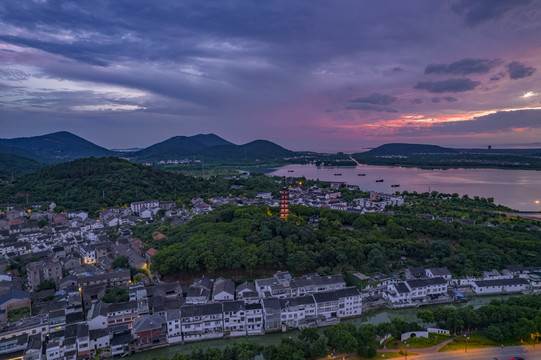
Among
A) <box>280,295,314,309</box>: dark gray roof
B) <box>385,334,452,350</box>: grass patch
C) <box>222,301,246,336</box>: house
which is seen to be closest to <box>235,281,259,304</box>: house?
<box>222,301,246,336</box>: house

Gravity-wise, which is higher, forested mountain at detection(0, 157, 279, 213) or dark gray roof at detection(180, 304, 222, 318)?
forested mountain at detection(0, 157, 279, 213)

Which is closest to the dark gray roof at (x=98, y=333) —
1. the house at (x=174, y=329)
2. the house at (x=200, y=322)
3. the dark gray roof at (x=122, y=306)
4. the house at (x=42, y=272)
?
the dark gray roof at (x=122, y=306)

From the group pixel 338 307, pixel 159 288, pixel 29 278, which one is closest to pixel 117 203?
pixel 29 278

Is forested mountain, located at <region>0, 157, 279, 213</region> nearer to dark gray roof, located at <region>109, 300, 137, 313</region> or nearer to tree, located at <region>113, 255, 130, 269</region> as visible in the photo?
tree, located at <region>113, 255, 130, 269</region>

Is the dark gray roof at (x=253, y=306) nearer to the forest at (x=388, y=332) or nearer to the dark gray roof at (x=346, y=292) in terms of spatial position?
the forest at (x=388, y=332)

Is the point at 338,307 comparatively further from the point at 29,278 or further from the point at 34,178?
the point at 34,178

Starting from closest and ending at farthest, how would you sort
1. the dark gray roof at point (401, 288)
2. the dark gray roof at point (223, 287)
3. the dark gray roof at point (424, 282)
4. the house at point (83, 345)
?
1. the house at point (83, 345)
2. the dark gray roof at point (223, 287)
3. the dark gray roof at point (401, 288)
4. the dark gray roof at point (424, 282)
